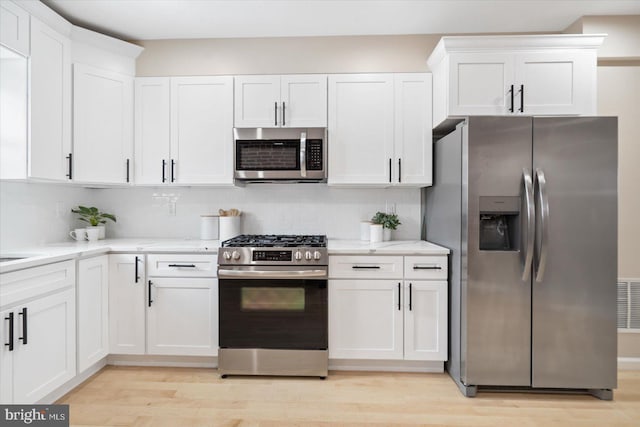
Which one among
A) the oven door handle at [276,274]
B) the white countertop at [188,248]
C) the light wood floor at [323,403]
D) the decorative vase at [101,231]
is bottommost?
the light wood floor at [323,403]

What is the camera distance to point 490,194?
8.12ft

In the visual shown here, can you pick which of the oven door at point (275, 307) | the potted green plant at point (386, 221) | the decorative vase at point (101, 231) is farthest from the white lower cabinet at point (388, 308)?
the decorative vase at point (101, 231)

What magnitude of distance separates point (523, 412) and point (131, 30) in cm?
399

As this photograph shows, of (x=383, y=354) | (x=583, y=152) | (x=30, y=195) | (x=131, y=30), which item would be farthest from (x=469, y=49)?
(x=30, y=195)

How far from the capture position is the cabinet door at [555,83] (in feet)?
9.00

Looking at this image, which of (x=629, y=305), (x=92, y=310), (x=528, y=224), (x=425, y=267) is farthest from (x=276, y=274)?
(x=629, y=305)

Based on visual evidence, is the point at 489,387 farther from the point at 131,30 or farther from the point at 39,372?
the point at 131,30

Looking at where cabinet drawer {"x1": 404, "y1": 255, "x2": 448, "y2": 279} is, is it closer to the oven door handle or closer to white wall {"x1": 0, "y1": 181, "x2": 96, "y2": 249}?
the oven door handle

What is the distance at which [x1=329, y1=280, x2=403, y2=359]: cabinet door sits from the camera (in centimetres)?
282

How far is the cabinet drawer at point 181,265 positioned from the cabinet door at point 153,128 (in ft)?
2.35

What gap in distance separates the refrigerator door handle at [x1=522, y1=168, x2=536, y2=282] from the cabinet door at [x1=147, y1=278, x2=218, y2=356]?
7.07 feet

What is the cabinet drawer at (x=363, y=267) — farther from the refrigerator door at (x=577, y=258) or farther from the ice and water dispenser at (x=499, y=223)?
the refrigerator door at (x=577, y=258)

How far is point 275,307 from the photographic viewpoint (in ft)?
9.04

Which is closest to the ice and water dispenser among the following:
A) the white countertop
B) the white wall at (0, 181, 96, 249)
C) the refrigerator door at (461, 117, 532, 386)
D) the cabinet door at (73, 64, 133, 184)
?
the refrigerator door at (461, 117, 532, 386)
